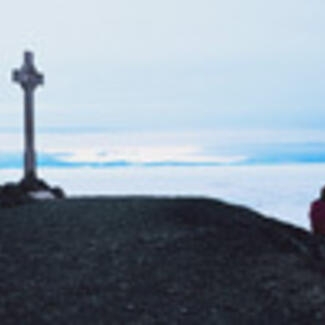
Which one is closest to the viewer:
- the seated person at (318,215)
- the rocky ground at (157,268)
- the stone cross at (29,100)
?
the rocky ground at (157,268)

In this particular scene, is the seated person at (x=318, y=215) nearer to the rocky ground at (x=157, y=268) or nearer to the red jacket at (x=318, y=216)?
the red jacket at (x=318, y=216)

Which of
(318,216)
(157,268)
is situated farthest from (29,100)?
(157,268)

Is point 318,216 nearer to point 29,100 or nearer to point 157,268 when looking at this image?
point 157,268

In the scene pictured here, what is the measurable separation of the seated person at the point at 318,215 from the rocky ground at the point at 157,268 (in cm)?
23

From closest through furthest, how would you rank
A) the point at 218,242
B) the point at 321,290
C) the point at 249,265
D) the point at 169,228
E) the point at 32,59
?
the point at 321,290, the point at 249,265, the point at 218,242, the point at 169,228, the point at 32,59

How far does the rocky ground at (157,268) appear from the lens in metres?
9.81

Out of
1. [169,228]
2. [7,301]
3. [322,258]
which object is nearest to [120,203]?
[169,228]

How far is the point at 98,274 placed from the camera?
1098 cm

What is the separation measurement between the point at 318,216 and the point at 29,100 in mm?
11749

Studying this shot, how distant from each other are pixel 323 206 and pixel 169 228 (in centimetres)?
264

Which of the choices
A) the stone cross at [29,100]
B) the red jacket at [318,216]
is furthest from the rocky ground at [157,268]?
the stone cross at [29,100]

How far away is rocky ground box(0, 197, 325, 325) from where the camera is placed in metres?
9.81

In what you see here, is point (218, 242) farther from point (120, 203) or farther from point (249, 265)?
point (120, 203)

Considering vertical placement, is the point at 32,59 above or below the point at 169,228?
above
